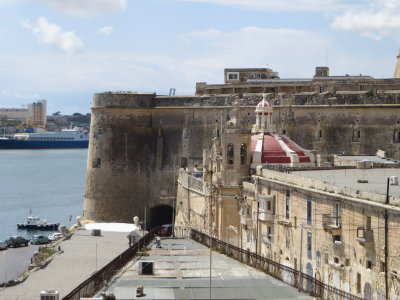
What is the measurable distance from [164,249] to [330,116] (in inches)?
902

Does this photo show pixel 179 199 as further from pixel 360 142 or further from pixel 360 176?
pixel 360 176

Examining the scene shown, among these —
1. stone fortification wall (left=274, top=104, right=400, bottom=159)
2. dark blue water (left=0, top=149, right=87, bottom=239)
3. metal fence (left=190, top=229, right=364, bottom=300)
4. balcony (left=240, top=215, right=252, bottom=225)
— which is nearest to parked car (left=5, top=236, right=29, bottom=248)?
dark blue water (left=0, top=149, right=87, bottom=239)

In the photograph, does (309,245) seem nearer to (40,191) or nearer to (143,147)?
(143,147)

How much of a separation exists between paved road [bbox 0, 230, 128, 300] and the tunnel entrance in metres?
12.7

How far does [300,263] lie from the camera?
71.1ft

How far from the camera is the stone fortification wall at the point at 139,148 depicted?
1774 inches

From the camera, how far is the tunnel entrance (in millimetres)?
45625

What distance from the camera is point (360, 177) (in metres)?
22.6

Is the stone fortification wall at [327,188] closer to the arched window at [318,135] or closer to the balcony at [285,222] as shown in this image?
the balcony at [285,222]

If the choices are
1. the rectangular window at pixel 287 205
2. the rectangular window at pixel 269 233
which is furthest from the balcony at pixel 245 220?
the rectangular window at pixel 287 205

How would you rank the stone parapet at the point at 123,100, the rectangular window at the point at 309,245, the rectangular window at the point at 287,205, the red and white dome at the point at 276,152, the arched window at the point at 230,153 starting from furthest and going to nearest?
the stone parapet at the point at 123,100
the red and white dome at the point at 276,152
the arched window at the point at 230,153
the rectangular window at the point at 287,205
the rectangular window at the point at 309,245

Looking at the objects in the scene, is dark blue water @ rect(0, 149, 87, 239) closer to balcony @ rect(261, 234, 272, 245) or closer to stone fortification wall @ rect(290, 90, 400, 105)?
stone fortification wall @ rect(290, 90, 400, 105)

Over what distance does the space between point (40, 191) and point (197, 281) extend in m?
61.5

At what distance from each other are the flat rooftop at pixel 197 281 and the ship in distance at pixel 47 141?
14719 centimetres
